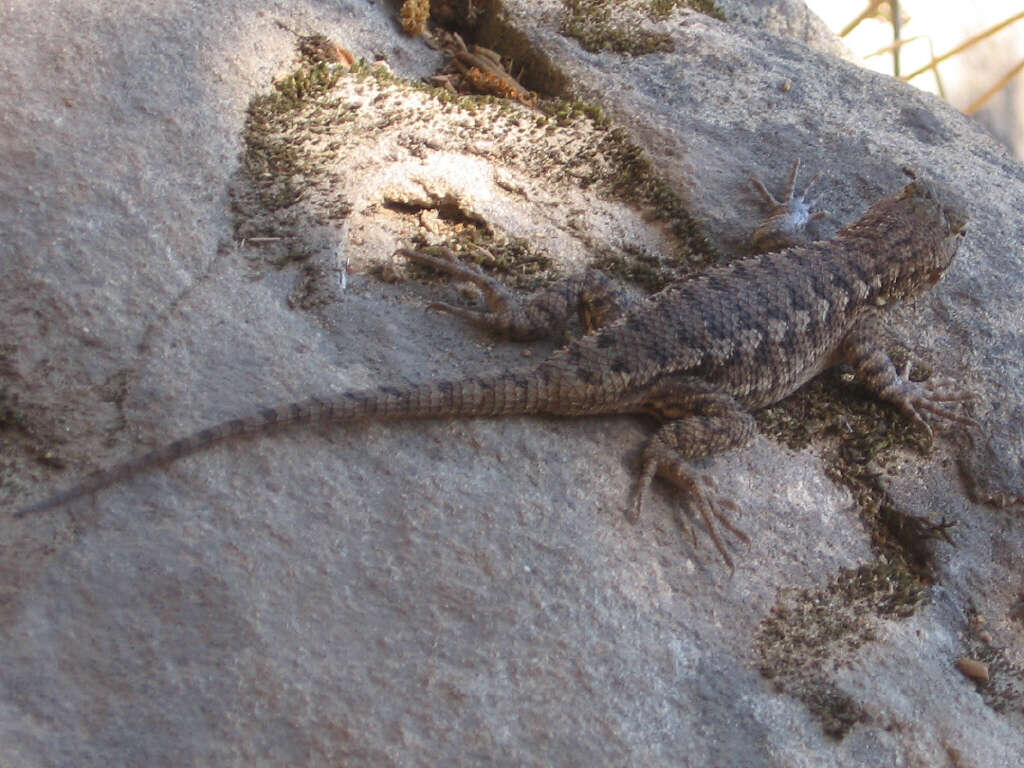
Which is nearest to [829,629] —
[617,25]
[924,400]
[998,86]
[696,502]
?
[696,502]

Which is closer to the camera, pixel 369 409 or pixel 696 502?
pixel 369 409

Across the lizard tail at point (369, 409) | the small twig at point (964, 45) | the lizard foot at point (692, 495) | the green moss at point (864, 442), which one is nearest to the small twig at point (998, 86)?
the small twig at point (964, 45)

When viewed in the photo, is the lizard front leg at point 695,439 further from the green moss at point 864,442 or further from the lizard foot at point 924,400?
the lizard foot at point 924,400

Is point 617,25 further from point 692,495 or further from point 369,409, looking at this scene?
point 369,409

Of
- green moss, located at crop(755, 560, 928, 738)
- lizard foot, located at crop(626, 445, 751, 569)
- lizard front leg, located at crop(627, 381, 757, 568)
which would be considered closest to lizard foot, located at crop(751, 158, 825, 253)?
lizard front leg, located at crop(627, 381, 757, 568)

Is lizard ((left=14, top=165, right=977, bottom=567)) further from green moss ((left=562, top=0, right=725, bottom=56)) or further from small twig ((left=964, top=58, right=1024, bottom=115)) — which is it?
small twig ((left=964, top=58, right=1024, bottom=115))

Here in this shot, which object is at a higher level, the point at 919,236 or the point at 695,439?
the point at 919,236

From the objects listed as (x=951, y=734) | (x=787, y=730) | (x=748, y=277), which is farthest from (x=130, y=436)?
(x=951, y=734)
